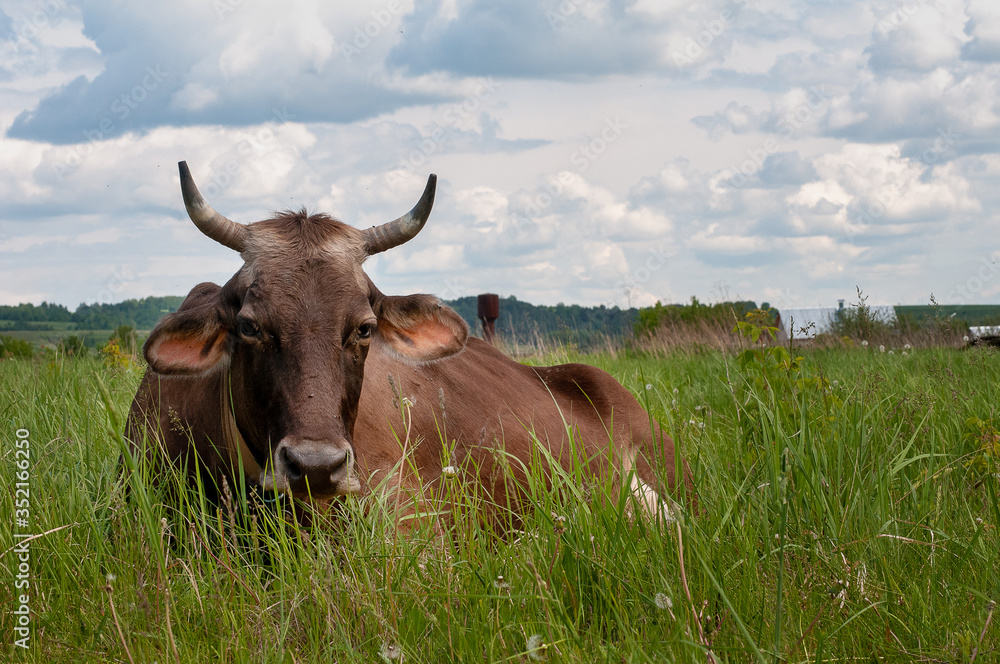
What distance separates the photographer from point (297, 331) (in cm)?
339

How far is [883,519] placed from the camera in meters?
2.87

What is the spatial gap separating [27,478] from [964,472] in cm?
445

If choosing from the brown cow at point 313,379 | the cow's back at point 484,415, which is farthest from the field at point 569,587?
the cow's back at point 484,415

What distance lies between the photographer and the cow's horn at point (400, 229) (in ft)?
13.6

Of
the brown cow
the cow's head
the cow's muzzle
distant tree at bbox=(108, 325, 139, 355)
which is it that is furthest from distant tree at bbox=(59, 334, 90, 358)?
the cow's muzzle

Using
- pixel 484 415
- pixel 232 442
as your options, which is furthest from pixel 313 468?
pixel 484 415

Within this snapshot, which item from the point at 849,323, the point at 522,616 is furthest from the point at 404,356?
the point at 849,323

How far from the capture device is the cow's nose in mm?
3037

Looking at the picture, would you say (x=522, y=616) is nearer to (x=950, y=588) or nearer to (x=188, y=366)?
(x=950, y=588)

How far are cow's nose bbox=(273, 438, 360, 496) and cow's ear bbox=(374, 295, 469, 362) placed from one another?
116cm

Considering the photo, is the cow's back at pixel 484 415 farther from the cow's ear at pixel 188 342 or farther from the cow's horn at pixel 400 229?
the cow's ear at pixel 188 342
